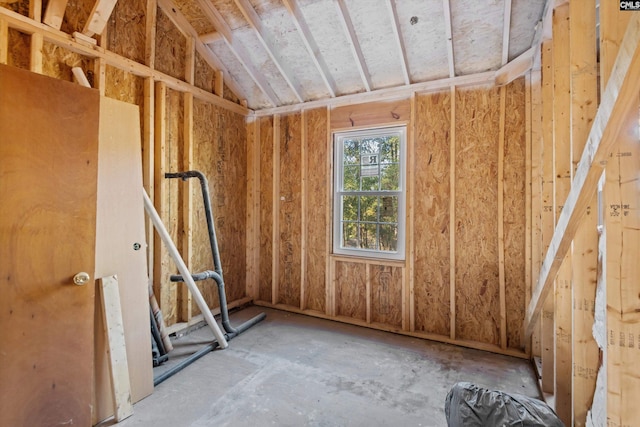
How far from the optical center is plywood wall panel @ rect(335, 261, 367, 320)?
3.76m

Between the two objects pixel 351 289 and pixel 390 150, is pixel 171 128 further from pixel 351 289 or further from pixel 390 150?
pixel 351 289

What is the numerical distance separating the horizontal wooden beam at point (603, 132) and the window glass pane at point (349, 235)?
2.20 metres

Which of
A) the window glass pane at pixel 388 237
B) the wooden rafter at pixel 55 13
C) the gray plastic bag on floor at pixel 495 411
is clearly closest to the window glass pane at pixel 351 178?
the window glass pane at pixel 388 237

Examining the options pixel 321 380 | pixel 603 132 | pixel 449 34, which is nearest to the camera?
pixel 603 132

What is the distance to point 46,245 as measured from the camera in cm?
178

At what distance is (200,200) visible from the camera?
12.1 feet

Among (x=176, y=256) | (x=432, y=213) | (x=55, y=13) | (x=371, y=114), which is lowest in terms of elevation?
(x=176, y=256)

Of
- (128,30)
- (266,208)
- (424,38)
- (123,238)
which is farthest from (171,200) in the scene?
(424,38)

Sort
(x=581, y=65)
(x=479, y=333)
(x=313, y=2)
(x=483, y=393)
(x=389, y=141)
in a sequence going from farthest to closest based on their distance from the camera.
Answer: (x=389, y=141) < (x=479, y=333) < (x=313, y=2) < (x=581, y=65) < (x=483, y=393)

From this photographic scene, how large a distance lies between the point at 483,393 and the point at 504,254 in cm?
199

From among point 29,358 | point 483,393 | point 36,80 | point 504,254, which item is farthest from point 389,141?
point 29,358

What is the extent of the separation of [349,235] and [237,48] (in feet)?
8.55

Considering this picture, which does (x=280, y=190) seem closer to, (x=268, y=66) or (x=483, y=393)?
(x=268, y=66)

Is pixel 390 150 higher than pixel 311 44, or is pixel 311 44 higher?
pixel 311 44
